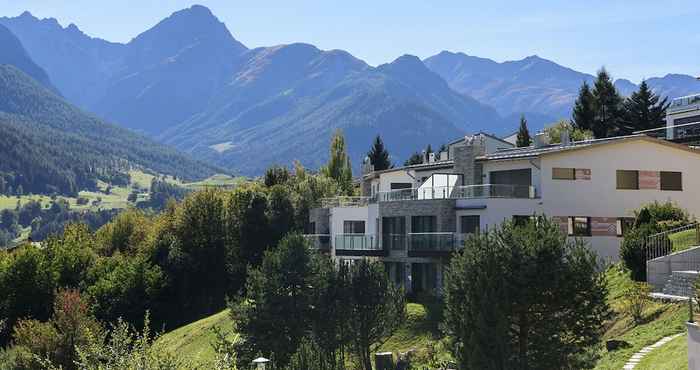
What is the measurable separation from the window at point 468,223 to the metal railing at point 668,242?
1159 centimetres

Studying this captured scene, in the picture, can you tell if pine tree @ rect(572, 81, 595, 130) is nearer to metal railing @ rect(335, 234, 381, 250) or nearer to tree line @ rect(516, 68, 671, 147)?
tree line @ rect(516, 68, 671, 147)

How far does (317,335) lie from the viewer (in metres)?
40.4

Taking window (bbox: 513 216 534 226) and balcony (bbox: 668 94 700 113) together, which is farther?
balcony (bbox: 668 94 700 113)

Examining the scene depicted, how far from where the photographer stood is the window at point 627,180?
168 ft

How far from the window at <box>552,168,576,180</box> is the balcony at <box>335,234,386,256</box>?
1116cm

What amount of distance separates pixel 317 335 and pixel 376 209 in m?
18.6

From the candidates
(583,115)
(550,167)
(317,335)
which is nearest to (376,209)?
(550,167)

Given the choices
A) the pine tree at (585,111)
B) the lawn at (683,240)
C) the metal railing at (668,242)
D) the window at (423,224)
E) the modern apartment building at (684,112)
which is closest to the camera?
the metal railing at (668,242)

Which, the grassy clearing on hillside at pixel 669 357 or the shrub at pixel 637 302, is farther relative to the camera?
the shrub at pixel 637 302

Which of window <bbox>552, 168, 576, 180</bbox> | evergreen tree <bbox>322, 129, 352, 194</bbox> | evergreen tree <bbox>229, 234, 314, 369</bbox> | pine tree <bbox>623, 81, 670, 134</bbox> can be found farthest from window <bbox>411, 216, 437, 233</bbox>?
evergreen tree <bbox>322, 129, 352, 194</bbox>

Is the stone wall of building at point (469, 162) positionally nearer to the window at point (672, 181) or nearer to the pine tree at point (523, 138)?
the window at point (672, 181)

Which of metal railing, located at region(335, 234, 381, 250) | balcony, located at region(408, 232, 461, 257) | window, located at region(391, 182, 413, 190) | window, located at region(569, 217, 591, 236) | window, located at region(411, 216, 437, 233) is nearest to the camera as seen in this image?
balcony, located at region(408, 232, 461, 257)

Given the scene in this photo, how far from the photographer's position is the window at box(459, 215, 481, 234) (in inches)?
1972

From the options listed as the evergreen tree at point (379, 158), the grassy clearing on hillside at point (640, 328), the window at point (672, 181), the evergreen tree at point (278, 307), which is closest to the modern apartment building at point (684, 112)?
the window at point (672, 181)
